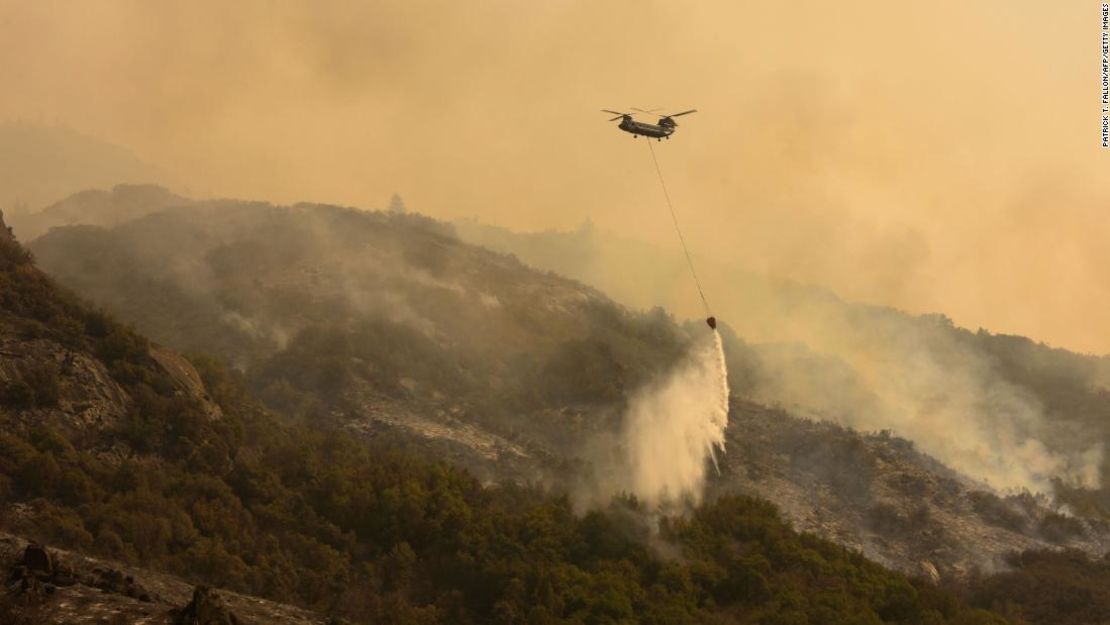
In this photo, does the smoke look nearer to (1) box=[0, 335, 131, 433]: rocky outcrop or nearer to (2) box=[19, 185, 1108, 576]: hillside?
(2) box=[19, 185, 1108, 576]: hillside

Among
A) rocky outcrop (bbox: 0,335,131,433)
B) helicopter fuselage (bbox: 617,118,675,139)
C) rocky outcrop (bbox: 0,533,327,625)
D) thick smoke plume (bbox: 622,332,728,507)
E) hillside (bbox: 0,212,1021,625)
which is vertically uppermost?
helicopter fuselage (bbox: 617,118,675,139)

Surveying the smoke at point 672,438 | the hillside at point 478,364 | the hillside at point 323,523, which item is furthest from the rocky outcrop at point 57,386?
the smoke at point 672,438

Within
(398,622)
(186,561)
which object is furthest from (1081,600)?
(186,561)

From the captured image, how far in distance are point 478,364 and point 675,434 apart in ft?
73.2

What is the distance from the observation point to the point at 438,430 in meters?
87.4

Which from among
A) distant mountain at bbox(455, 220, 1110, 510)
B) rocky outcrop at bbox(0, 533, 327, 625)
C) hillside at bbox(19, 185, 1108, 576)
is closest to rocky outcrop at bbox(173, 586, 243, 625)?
rocky outcrop at bbox(0, 533, 327, 625)

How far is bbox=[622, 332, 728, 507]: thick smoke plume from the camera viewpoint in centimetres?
8444

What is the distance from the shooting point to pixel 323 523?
6144 centimetres

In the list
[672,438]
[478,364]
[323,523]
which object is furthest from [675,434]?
[323,523]

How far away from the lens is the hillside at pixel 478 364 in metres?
86.1

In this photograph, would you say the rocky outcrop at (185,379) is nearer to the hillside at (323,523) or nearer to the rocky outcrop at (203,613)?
the hillside at (323,523)

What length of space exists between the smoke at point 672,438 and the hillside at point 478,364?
1.65 meters

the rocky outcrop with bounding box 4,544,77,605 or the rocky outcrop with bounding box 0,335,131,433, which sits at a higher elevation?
the rocky outcrop with bounding box 0,335,131,433

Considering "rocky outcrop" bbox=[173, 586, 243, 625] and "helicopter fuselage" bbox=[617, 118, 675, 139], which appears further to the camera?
"helicopter fuselage" bbox=[617, 118, 675, 139]
